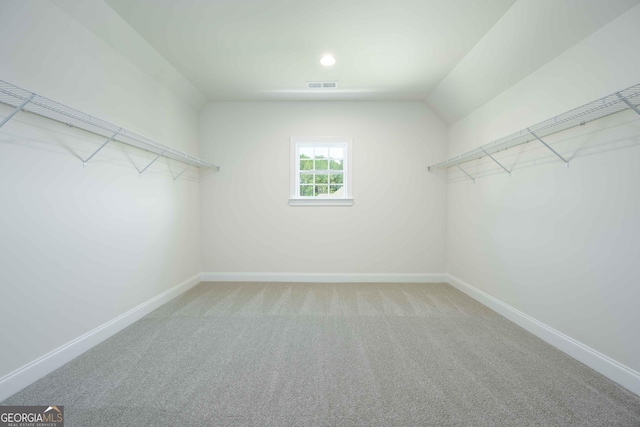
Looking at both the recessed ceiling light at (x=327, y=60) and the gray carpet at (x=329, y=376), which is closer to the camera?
the gray carpet at (x=329, y=376)

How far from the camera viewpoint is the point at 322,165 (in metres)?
4.21

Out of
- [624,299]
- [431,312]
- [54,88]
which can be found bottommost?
[431,312]

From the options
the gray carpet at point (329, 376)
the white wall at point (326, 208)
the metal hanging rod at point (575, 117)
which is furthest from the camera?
the white wall at point (326, 208)

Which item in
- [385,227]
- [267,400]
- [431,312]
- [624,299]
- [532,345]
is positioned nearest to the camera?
[267,400]

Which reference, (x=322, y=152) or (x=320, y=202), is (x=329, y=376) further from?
(x=322, y=152)

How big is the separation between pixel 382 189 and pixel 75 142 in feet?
11.4

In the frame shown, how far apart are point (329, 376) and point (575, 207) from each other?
2215mm

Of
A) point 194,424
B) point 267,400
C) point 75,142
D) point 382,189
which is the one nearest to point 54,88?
point 75,142

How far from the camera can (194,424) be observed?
1.37 meters

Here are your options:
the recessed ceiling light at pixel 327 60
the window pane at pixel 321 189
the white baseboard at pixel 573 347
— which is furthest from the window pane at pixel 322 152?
the white baseboard at pixel 573 347

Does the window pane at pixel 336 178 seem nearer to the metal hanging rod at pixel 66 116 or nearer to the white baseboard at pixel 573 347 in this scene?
the metal hanging rod at pixel 66 116

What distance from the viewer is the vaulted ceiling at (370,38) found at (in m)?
2.04

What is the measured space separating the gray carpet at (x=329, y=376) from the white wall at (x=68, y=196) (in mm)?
375

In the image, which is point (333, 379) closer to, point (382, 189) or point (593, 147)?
point (593, 147)
